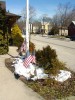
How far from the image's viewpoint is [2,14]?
77.4 ft

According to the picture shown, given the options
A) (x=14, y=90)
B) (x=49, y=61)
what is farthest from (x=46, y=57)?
(x=14, y=90)

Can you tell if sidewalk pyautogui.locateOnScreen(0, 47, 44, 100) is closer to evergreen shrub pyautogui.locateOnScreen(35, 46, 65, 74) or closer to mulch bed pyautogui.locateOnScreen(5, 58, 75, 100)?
mulch bed pyautogui.locateOnScreen(5, 58, 75, 100)

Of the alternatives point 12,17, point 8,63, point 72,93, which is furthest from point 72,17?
Result: point 72,93

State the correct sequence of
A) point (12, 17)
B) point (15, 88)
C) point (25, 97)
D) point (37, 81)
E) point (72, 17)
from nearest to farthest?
point (25, 97) < point (15, 88) < point (37, 81) < point (12, 17) < point (72, 17)

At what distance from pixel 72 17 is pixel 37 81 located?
307 ft

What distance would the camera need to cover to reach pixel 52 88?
10203 millimetres

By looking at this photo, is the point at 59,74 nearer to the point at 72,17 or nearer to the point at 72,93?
the point at 72,93

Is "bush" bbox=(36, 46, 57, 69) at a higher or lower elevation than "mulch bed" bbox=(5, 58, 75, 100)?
higher

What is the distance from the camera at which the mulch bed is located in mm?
9367

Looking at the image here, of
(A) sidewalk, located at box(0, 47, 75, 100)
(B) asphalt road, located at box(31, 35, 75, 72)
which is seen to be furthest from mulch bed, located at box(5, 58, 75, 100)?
(B) asphalt road, located at box(31, 35, 75, 72)

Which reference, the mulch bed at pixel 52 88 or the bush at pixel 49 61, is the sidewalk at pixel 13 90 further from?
the bush at pixel 49 61

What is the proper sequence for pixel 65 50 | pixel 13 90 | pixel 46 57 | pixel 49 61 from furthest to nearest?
pixel 65 50
pixel 46 57
pixel 49 61
pixel 13 90

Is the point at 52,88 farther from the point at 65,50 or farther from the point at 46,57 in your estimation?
the point at 65,50

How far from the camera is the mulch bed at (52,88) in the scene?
30.7ft
